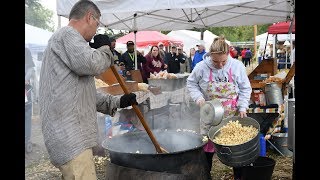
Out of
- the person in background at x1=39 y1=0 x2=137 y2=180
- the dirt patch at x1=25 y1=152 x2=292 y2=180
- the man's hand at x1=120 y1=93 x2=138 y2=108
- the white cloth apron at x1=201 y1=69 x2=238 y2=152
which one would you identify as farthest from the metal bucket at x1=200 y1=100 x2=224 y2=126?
the dirt patch at x1=25 y1=152 x2=292 y2=180

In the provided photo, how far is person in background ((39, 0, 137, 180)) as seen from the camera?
9.12ft

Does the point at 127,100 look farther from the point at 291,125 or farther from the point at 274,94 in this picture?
the point at 274,94

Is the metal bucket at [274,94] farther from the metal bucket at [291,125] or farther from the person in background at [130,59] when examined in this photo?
the person in background at [130,59]

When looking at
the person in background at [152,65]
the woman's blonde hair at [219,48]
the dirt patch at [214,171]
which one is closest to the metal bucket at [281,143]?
the dirt patch at [214,171]

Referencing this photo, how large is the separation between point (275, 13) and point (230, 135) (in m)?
6.10

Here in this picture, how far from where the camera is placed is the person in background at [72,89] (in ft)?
9.12

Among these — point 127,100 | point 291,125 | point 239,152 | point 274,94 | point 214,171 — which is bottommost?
point 214,171

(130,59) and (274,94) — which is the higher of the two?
(130,59)

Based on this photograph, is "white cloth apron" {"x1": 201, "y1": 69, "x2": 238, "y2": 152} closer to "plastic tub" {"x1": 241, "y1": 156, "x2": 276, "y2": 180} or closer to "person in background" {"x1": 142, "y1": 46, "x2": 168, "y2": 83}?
"plastic tub" {"x1": 241, "y1": 156, "x2": 276, "y2": 180}

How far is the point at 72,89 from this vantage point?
2.84 meters

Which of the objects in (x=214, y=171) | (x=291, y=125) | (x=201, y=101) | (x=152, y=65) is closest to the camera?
(x=291, y=125)

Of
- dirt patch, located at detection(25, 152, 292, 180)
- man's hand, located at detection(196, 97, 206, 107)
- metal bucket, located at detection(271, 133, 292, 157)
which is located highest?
man's hand, located at detection(196, 97, 206, 107)

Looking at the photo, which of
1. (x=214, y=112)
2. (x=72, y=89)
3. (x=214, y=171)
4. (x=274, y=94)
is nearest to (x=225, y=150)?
(x=214, y=112)
